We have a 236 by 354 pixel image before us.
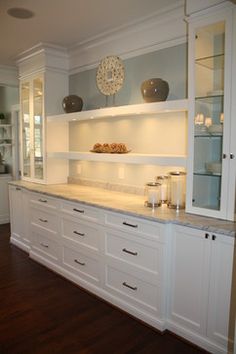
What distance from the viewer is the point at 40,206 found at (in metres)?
3.71

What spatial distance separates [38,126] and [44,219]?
1.34 meters

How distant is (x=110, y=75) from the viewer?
3344mm

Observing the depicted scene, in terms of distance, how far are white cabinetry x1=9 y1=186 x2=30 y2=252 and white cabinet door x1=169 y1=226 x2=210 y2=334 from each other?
7.70 ft

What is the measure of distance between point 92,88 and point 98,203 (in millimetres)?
1696

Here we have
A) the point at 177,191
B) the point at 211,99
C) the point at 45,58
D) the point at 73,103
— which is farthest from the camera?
the point at 45,58

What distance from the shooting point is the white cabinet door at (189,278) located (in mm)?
2193

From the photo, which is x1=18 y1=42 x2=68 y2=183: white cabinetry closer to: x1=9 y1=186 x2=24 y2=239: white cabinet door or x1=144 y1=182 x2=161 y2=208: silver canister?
x1=9 y1=186 x2=24 y2=239: white cabinet door

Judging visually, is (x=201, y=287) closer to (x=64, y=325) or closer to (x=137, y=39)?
(x=64, y=325)

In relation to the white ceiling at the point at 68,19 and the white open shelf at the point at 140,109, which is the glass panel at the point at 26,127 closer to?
the white ceiling at the point at 68,19

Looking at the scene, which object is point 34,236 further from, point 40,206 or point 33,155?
point 33,155

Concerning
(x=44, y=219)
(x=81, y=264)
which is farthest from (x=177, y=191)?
(x=44, y=219)

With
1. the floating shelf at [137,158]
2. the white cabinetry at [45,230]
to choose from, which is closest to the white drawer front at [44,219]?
the white cabinetry at [45,230]

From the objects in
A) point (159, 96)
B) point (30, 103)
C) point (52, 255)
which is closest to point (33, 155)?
point (30, 103)

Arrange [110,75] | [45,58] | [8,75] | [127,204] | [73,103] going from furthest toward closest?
[8,75] < [45,58] < [73,103] < [110,75] < [127,204]
